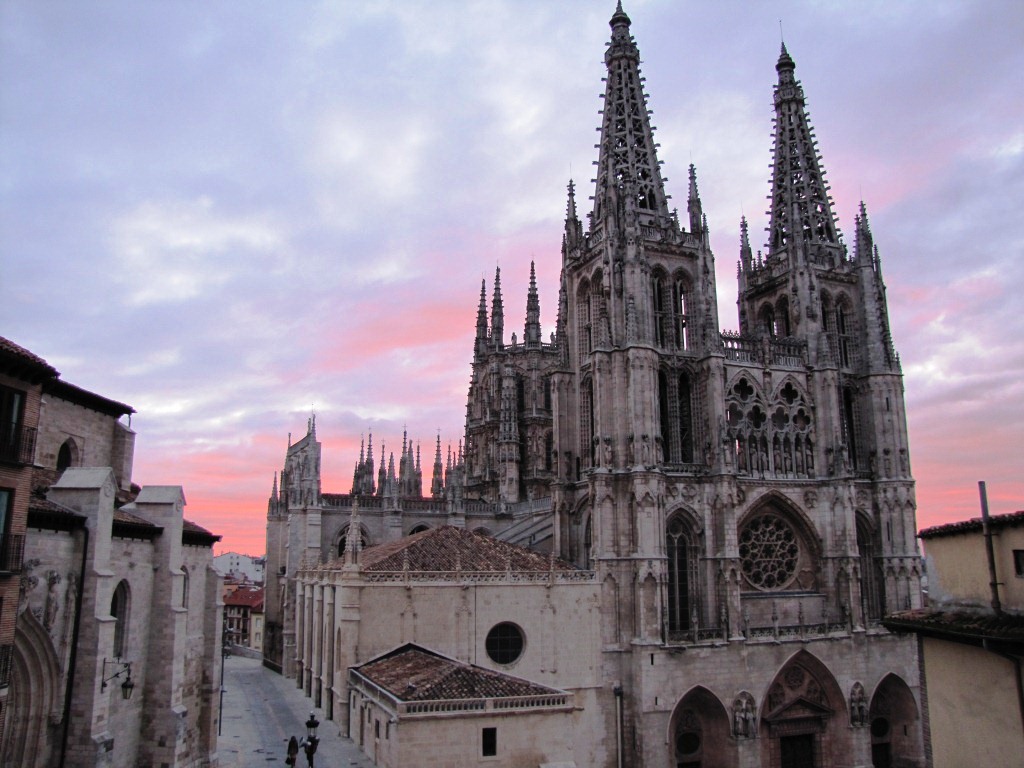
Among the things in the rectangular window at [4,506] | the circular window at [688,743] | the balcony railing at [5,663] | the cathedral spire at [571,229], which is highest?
the cathedral spire at [571,229]

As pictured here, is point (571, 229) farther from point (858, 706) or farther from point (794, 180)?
point (858, 706)

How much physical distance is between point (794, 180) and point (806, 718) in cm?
3051

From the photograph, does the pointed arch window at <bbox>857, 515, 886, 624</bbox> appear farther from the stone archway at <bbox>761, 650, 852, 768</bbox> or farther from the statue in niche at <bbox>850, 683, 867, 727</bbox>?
the stone archway at <bbox>761, 650, 852, 768</bbox>

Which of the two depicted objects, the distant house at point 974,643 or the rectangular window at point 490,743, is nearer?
the distant house at point 974,643

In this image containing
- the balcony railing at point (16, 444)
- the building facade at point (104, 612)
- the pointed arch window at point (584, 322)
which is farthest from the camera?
the pointed arch window at point (584, 322)

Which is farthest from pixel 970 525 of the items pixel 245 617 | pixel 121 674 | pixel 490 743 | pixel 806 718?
pixel 245 617

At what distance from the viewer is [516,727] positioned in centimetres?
2589

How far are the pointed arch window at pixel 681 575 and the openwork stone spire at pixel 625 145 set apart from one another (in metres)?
16.2

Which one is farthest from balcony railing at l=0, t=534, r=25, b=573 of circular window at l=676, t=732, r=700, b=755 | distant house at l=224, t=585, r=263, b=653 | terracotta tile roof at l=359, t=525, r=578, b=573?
distant house at l=224, t=585, r=263, b=653

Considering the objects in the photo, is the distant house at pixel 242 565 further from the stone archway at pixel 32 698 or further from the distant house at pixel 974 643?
the distant house at pixel 974 643

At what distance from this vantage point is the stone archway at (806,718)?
126 ft

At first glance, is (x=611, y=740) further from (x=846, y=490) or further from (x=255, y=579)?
(x=255, y=579)

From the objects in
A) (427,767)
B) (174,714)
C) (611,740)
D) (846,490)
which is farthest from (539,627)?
(846,490)

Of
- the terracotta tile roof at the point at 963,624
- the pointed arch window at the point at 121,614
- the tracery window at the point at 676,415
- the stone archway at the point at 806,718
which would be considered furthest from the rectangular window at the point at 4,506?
the stone archway at the point at 806,718
